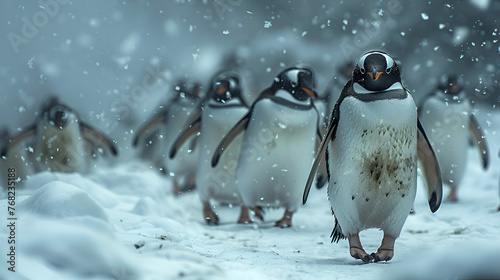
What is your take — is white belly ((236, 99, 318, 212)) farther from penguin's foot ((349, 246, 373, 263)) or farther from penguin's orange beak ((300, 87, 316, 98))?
penguin's foot ((349, 246, 373, 263))

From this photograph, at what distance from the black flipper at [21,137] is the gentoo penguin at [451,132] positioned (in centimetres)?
312

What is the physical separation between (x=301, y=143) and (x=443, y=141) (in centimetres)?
149

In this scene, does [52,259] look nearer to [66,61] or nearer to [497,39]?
[497,39]

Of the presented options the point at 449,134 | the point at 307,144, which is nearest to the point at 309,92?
the point at 307,144

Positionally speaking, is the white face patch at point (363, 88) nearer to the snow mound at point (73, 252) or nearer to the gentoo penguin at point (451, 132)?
the snow mound at point (73, 252)

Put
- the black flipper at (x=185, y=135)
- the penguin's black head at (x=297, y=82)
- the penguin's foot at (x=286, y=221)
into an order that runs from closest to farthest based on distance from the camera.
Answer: the penguin's black head at (x=297, y=82) < the penguin's foot at (x=286, y=221) < the black flipper at (x=185, y=135)

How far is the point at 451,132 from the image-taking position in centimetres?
388

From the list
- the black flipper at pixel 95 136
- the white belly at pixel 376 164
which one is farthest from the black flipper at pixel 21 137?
the white belly at pixel 376 164

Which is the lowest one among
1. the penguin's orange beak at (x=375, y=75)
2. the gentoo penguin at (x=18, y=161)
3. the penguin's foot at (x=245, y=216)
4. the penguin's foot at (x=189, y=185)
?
the penguin's foot at (x=189, y=185)

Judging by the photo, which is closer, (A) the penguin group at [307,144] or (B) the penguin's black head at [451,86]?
(A) the penguin group at [307,144]

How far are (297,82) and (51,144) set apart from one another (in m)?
2.37

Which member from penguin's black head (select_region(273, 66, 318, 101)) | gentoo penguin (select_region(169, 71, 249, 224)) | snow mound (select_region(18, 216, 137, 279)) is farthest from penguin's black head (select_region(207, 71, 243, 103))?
snow mound (select_region(18, 216, 137, 279))

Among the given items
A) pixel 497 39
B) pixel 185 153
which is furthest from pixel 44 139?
pixel 497 39

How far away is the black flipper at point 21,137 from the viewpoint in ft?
14.3
